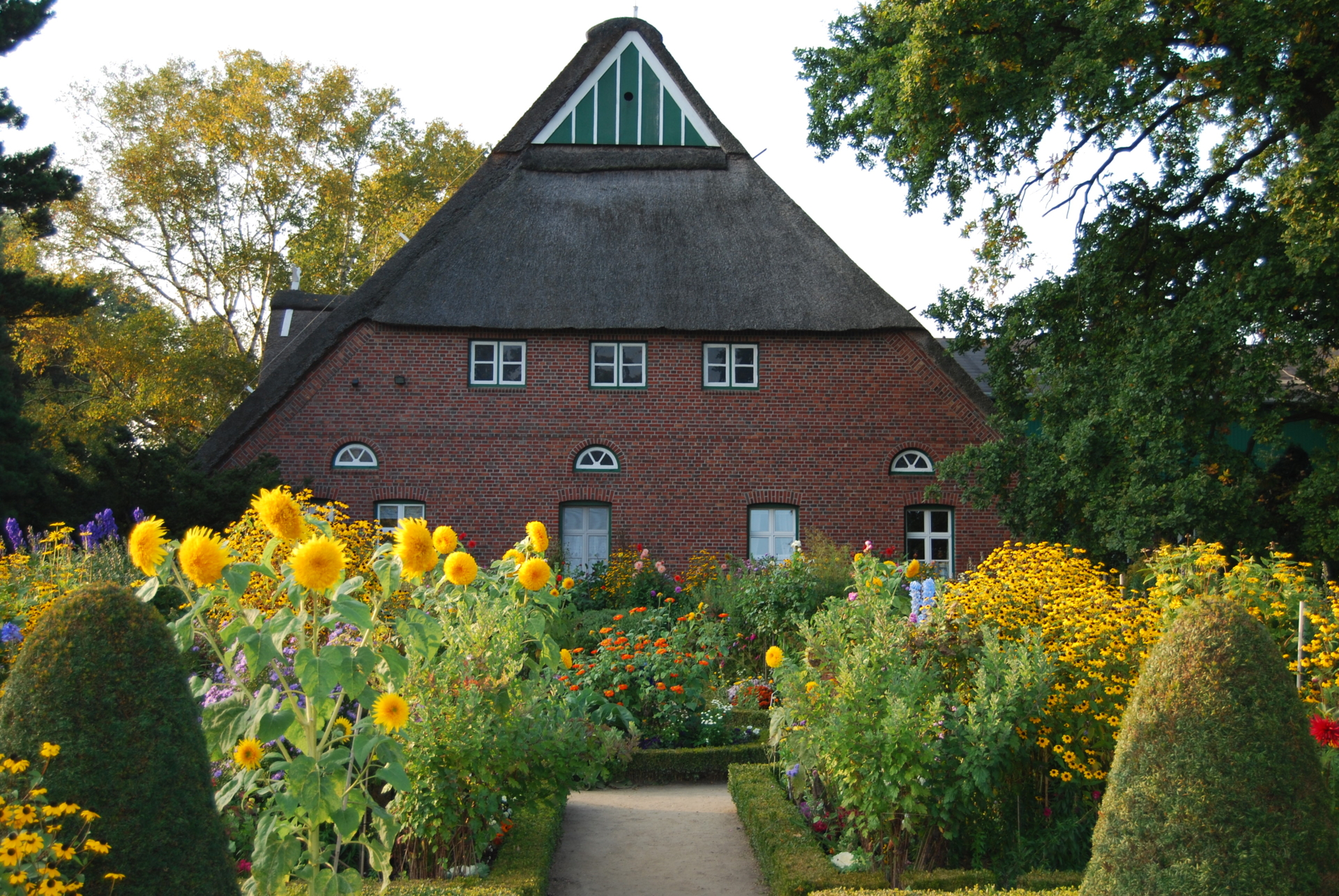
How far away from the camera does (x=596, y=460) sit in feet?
61.0

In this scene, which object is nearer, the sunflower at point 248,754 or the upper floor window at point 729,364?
the sunflower at point 248,754

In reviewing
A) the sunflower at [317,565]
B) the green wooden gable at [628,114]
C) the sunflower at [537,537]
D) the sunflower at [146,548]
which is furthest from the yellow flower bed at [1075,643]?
the green wooden gable at [628,114]

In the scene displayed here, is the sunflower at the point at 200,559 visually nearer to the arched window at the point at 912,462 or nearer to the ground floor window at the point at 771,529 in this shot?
the ground floor window at the point at 771,529

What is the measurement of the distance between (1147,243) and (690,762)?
10.5 m

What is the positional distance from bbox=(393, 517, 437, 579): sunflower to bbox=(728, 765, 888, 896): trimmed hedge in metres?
2.70

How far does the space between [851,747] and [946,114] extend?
36.3 ft

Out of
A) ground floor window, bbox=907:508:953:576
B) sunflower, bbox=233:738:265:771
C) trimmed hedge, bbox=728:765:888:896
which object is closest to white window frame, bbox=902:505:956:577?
ground floor window, bbox=907:508:953:576

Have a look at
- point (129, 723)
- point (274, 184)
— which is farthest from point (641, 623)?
point (274, 184)

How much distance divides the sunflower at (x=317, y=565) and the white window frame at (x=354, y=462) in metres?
14.7

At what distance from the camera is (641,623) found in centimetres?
1107

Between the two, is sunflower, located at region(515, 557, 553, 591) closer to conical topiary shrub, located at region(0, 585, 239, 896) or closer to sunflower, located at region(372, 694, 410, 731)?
sunflower, located at region(372, 694, 410, 731)

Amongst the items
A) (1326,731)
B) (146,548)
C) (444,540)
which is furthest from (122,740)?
(1326,731)

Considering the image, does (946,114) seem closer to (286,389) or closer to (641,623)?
(641,623)

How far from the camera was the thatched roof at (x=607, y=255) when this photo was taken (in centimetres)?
1822
